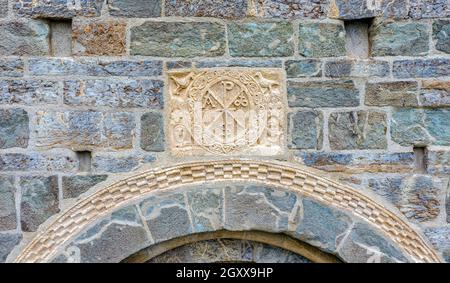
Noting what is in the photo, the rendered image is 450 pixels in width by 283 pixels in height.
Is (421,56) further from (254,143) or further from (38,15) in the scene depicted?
(38,15)

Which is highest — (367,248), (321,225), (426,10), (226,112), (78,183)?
(426,10)

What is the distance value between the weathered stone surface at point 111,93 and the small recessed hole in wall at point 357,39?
1374 millimetres

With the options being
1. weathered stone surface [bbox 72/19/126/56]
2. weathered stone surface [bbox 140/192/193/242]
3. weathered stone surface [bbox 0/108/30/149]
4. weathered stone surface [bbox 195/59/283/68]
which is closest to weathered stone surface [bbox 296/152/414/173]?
weathered stone surface [bbox 195/59/283/68]

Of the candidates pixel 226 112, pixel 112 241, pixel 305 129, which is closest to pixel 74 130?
pixel 112 241

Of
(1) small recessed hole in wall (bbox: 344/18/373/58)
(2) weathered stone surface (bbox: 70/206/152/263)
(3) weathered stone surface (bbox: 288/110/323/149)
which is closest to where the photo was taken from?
(2) weathered stone surface (bbox: 70/206/152/263)

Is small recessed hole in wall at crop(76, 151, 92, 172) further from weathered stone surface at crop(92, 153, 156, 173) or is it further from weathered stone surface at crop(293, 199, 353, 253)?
weathered stone surface at crop(293, 199, 353, 253)

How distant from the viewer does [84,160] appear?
4320 mm

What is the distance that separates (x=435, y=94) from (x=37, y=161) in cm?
270

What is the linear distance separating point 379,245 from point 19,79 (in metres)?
2.64

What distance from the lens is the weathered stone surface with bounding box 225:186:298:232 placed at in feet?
13.9

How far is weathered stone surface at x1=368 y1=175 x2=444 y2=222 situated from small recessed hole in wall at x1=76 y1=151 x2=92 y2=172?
1.89 m

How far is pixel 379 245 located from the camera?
426cm

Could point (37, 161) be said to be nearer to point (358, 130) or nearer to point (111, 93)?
point (111, 93)

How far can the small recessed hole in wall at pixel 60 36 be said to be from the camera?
438 cm
